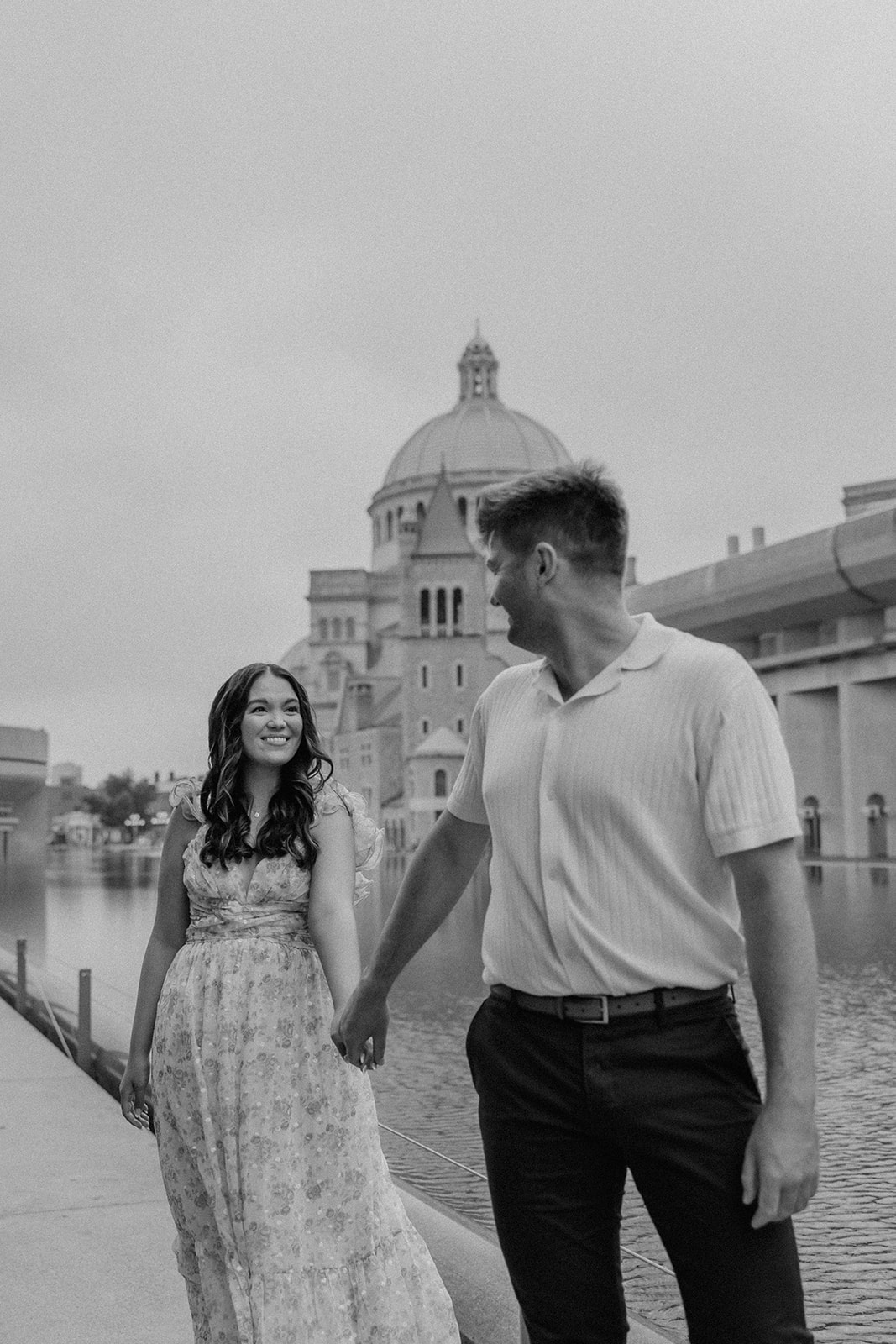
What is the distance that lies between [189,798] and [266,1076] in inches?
29.2

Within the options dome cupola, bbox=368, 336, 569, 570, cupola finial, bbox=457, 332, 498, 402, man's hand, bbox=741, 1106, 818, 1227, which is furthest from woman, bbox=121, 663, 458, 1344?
cupola finial, bbox=457, 332, 498, 402

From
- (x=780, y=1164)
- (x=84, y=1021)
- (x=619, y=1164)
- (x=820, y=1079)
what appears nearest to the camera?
(x=780, y=1164)

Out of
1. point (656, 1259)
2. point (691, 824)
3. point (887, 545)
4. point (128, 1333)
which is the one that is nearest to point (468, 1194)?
point (656, 1259)

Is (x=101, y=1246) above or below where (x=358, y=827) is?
below

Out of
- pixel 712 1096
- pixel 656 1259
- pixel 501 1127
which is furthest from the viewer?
pixel 656 1259

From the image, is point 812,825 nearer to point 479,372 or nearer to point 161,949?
point 161,949

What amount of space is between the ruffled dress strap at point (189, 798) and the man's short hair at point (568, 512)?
141cm

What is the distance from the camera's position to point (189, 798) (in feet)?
12.4

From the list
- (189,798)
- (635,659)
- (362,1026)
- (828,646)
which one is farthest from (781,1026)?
(828,646)

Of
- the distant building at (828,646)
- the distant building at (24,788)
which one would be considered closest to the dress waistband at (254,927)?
the distant building at (828,646)

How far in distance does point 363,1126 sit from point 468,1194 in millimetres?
2109

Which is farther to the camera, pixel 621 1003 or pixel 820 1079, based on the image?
pixel 820 1079

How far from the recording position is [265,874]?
3.59 m

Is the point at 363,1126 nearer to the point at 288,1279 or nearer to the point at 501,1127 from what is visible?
the point at 288,1279
